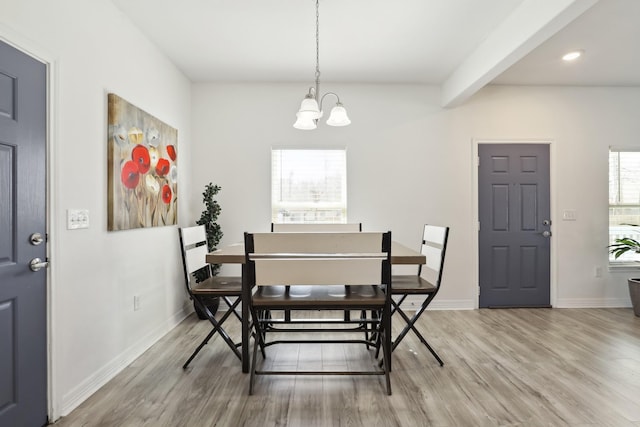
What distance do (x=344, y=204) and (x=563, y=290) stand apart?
107 inches

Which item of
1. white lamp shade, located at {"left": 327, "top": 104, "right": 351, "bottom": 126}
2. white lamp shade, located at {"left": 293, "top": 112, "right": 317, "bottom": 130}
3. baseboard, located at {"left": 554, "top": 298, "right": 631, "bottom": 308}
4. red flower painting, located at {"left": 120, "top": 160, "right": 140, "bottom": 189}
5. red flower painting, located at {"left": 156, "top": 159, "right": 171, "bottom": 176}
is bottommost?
baseboard, located at {"left": 554, "top": 298, "right": 631, "bottom": 308}

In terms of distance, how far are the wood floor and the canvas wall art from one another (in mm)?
1082

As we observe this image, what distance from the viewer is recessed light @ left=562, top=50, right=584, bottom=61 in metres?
3.42

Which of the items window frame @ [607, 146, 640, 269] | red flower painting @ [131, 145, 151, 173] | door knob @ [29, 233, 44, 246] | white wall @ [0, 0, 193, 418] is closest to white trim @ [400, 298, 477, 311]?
window frame @ [607, 146, 640, 269]

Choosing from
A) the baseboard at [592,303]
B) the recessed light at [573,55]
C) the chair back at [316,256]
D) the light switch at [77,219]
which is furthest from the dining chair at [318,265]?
the baseboard at [592,303]

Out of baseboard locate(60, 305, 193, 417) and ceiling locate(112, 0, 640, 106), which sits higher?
ceiling locate(112, 0, 640, 106)

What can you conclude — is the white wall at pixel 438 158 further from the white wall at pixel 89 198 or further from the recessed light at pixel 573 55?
the white wall at pixel 89 198

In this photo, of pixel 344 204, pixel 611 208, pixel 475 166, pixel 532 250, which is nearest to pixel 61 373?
pixel 344 204

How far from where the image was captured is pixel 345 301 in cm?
226

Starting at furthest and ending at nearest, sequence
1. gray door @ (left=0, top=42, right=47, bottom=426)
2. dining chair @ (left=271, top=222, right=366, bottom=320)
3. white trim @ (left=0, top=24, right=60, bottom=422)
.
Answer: dining chair @ (left=271, top=222, right=366, bottom=320), white trim @ (left=0, top=24, right=60, bottom=422), gray door @ (left=0, top=42, right=47, bottom=426)

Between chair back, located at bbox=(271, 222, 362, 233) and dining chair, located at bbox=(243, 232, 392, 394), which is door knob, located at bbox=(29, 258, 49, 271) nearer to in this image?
dining chair, located at bbox=(243, 232, 392, 394)

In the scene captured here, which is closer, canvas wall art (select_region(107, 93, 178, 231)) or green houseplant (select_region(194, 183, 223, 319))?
canvas wall art (select_region(107, 93, 178, 231))

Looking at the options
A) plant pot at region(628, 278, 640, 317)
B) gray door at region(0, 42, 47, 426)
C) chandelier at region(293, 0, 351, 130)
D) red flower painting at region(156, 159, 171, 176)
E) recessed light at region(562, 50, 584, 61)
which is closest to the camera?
gray door at region(0, 42, 47, 426)

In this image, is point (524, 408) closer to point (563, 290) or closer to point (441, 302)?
point (441, 302)
